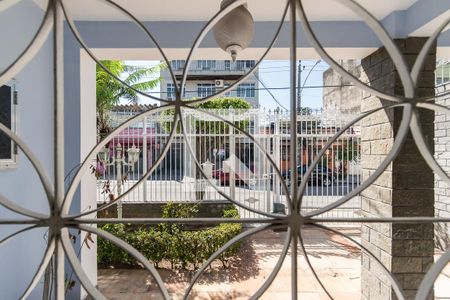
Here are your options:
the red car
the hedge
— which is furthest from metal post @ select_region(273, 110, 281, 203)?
the hedge

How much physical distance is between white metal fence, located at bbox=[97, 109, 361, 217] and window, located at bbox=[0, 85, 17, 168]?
10.5ft

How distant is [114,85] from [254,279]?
4.25 meters

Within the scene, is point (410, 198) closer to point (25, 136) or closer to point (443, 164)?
point (443, 164)

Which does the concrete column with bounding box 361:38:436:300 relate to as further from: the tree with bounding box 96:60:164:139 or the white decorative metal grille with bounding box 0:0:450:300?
the tree with bounding box 96:60:164:139

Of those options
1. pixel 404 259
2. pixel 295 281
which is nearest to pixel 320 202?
pixel 404 259

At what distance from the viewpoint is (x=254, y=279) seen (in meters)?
3.33

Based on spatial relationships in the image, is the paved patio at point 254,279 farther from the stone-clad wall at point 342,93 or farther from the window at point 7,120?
the stone-clad wall at point 342,93

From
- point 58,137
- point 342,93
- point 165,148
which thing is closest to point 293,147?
point 165,148

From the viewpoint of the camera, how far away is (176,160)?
5285 millimetres

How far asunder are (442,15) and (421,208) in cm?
131

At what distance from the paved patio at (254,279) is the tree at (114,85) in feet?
7.36

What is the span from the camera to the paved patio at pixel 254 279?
2.99 m

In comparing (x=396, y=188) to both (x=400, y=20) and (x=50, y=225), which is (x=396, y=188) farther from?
(x=50, y=225)

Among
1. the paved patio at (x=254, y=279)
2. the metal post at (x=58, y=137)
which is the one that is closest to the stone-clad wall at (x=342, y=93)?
the paved patio at (x=254, y=279)
